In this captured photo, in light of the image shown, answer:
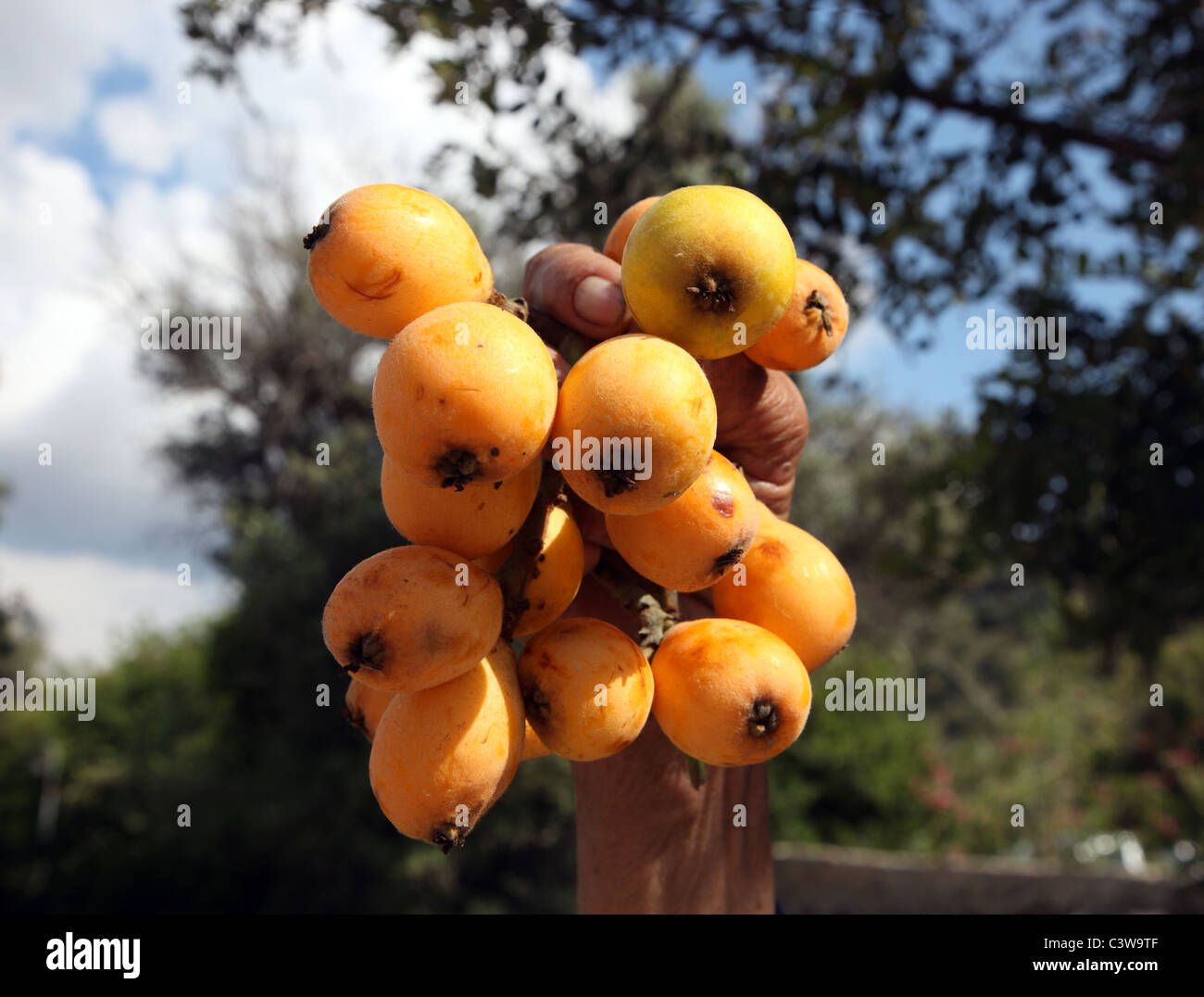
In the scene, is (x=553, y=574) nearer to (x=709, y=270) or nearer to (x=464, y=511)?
(x=464, y=511)

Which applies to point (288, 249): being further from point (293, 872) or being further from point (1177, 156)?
point (1177, 156)

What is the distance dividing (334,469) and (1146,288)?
29.7ft

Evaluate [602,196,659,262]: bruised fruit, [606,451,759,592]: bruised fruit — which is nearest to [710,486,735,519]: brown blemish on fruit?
[606,451,759,592]: bruised fruit

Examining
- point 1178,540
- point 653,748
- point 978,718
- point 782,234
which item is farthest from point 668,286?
point 978,718

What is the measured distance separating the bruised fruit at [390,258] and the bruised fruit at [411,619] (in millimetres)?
365

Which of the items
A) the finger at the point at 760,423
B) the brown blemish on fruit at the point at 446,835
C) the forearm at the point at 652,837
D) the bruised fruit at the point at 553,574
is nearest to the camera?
the brown blemish on fruit at the point at 446,835

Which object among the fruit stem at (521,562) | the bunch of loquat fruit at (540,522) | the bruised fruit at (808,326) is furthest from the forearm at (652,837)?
the bruised fruit at (808,326)

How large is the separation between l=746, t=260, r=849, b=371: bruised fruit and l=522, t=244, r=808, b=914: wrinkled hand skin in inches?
5.9

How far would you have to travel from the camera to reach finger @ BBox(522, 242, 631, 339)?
1.49 metres

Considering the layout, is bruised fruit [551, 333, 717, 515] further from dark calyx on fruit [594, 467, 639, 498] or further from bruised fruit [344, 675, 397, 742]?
bruised fruit [344, 675, 397, 742]

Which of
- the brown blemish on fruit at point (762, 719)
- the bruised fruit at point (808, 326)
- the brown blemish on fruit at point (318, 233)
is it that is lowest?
the brown blemish on fruit at point (762, 719)

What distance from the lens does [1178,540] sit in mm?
3945

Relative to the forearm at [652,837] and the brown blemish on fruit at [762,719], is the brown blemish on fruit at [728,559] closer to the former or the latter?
the brown blemish on fruit at [762,719]

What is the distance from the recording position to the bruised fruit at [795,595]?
4.70 ft
